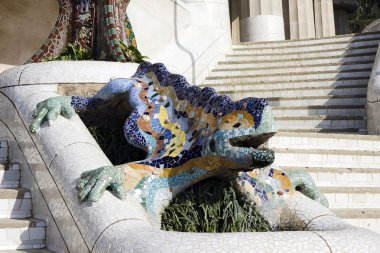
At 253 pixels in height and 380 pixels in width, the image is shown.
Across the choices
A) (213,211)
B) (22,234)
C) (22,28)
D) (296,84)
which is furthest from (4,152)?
(296,84)

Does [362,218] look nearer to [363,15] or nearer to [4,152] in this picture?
[4,152]

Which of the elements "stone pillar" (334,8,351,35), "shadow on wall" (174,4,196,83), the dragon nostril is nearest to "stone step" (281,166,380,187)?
the dragon nostril

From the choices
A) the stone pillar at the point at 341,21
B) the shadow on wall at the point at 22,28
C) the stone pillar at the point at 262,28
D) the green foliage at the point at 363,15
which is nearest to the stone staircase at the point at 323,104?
the stone pillar at the point at 262,28

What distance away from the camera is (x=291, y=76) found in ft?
34.6

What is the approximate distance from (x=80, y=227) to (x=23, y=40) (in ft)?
20.7

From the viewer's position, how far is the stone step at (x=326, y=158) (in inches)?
232

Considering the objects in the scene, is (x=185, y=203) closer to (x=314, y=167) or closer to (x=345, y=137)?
(x=314, y=167)

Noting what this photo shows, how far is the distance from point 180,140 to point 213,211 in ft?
1.76

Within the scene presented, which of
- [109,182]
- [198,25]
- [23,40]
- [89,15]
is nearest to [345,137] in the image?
[89,15]

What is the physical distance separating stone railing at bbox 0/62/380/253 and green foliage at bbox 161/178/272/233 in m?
0.26

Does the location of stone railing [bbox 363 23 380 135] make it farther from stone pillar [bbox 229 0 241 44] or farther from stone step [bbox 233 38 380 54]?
stone pillar [bbox 229 0 241 44]

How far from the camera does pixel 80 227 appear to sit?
3182mm

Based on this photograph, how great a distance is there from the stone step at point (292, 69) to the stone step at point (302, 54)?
540 mm

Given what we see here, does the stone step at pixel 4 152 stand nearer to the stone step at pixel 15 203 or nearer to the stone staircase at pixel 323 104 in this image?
the stone step at pixel 15 203
